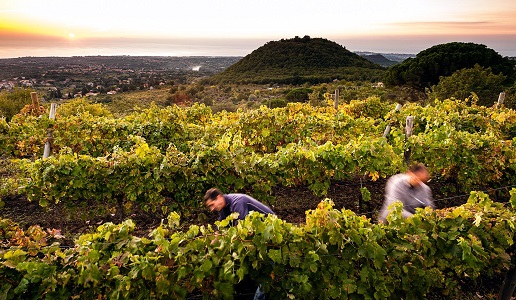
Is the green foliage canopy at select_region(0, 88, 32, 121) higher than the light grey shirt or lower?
lower

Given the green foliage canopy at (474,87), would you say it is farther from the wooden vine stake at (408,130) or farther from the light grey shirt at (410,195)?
the light grey shirt at (410,195)

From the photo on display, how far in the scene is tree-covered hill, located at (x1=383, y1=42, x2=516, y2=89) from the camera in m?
30.1

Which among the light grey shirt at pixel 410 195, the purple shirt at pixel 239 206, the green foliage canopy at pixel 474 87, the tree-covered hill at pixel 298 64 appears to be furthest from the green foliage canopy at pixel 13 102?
the tree-covered hill at pixel 298 64

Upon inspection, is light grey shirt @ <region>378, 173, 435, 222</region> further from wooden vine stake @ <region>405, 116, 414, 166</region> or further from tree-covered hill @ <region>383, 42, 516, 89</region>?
tree-covered hill @ <region>383, 42, 516, 89</region>

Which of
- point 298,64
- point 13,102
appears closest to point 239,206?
point 13,102

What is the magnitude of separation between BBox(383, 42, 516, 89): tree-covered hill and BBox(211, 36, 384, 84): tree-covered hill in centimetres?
2896

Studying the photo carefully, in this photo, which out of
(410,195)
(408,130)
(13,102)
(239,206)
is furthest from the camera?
(13,102)

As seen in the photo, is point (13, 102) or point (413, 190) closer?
point (413, 190)

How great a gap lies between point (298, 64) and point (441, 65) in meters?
47.0

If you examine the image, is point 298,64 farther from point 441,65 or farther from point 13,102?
point 13,102

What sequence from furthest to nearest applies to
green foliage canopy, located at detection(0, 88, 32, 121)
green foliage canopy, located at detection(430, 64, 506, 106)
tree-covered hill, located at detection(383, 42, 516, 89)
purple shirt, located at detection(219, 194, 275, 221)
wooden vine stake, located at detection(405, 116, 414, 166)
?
1. tree-covered hill, located at detection(383, 42, 516, 89)
2. green foliage canopy, located at detection(0, 88, 32, 121)
3. green foliage canopy, located at detection(430, 64, 506, 106)
4. wooden vine stake, located at detection(405, 116, 414, 166)
5. purple shirt, located at detection(219, 194, 275, 221)

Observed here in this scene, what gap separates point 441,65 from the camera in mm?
30609

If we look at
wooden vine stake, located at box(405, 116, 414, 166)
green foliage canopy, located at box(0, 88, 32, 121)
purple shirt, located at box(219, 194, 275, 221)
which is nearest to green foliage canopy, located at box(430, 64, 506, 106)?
wooden vine stake, located at box(405, 116, 414, 166)

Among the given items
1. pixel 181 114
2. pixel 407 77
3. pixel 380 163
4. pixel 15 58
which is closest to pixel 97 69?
pixel 15 58
